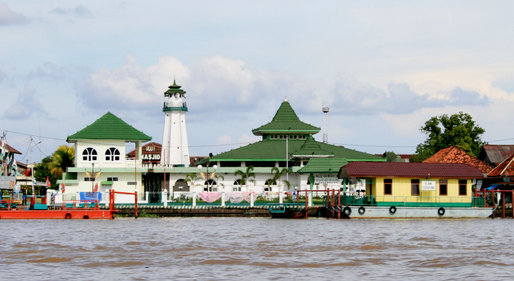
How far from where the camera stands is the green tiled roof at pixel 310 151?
64438mm

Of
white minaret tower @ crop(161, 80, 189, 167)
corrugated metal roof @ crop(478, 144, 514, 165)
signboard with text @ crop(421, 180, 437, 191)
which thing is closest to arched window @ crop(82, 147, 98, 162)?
white minaret tower @ crop(161, 80, 189, 167)

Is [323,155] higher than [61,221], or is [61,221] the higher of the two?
[323,155]

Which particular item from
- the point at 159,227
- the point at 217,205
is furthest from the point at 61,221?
the point at 217,205

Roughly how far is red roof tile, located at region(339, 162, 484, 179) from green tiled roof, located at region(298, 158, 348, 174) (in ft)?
38.6

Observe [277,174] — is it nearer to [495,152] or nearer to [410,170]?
[410,170]

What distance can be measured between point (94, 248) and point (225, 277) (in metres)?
8.96

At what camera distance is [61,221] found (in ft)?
141

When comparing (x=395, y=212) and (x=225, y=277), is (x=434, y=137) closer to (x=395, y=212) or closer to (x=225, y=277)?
(x=395, y=212)

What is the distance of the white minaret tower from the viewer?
6935 centimetres

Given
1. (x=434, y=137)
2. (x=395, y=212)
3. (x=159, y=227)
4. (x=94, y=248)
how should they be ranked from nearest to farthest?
(x=94, y=248) → (x=159, y=227) → (x=395, y=212) → (x=434, y=137)

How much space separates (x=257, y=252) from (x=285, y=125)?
47103 millimetres

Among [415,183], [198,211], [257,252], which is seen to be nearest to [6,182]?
[198,211]

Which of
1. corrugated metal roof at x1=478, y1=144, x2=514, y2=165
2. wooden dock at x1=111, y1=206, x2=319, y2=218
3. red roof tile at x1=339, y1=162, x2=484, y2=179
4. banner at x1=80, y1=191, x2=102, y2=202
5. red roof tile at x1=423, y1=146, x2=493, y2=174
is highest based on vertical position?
corrugated metal roof at x1=478, y1=144, x2=514, y2=165

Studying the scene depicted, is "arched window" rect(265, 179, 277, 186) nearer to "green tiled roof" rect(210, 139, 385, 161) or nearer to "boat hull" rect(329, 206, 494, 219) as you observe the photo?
"green tiled roof" rect(210, 139, 385, 161)
